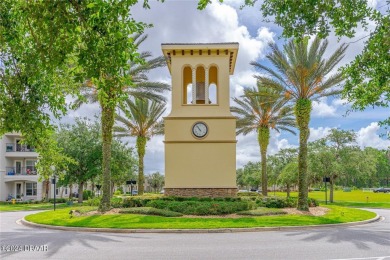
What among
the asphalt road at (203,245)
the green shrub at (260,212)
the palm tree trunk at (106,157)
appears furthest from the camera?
the palm tree trunk at (106,157)

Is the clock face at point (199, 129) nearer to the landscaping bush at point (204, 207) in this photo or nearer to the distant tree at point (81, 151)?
the landscaping bush at point (204, 207)

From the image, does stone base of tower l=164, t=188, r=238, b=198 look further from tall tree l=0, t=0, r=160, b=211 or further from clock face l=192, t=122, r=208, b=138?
tall tree l=0, t=0, r=160, b=211

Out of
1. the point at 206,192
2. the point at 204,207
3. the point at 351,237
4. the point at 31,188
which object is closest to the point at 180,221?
the point at 204,207

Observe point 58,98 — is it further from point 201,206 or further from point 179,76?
point 179,76

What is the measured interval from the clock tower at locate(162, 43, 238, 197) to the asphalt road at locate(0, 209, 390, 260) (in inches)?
410

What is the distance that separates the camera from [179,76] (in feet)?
92.0

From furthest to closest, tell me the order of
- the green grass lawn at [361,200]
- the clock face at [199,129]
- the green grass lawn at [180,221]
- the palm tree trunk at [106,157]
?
the green grass lawn at [361,200]
the clock face at [199,129]
the palm tree trunk at [106,157]
the green grass lawn at [180,221]

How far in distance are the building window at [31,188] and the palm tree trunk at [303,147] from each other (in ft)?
135

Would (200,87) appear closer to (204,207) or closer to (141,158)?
(204,207)

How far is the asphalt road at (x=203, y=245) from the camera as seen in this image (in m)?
11.0

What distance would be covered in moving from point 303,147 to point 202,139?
6.47 meters

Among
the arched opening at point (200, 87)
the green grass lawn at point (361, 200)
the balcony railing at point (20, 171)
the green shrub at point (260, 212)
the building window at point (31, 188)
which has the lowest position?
the green grass lawn at point (361, 200)

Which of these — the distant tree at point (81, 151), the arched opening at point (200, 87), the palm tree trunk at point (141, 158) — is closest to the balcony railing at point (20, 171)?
the distant tree at point (81, 151)

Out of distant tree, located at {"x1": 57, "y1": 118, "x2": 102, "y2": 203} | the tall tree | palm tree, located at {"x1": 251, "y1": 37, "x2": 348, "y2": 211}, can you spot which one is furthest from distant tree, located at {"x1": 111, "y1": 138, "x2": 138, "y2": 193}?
the tall tree
